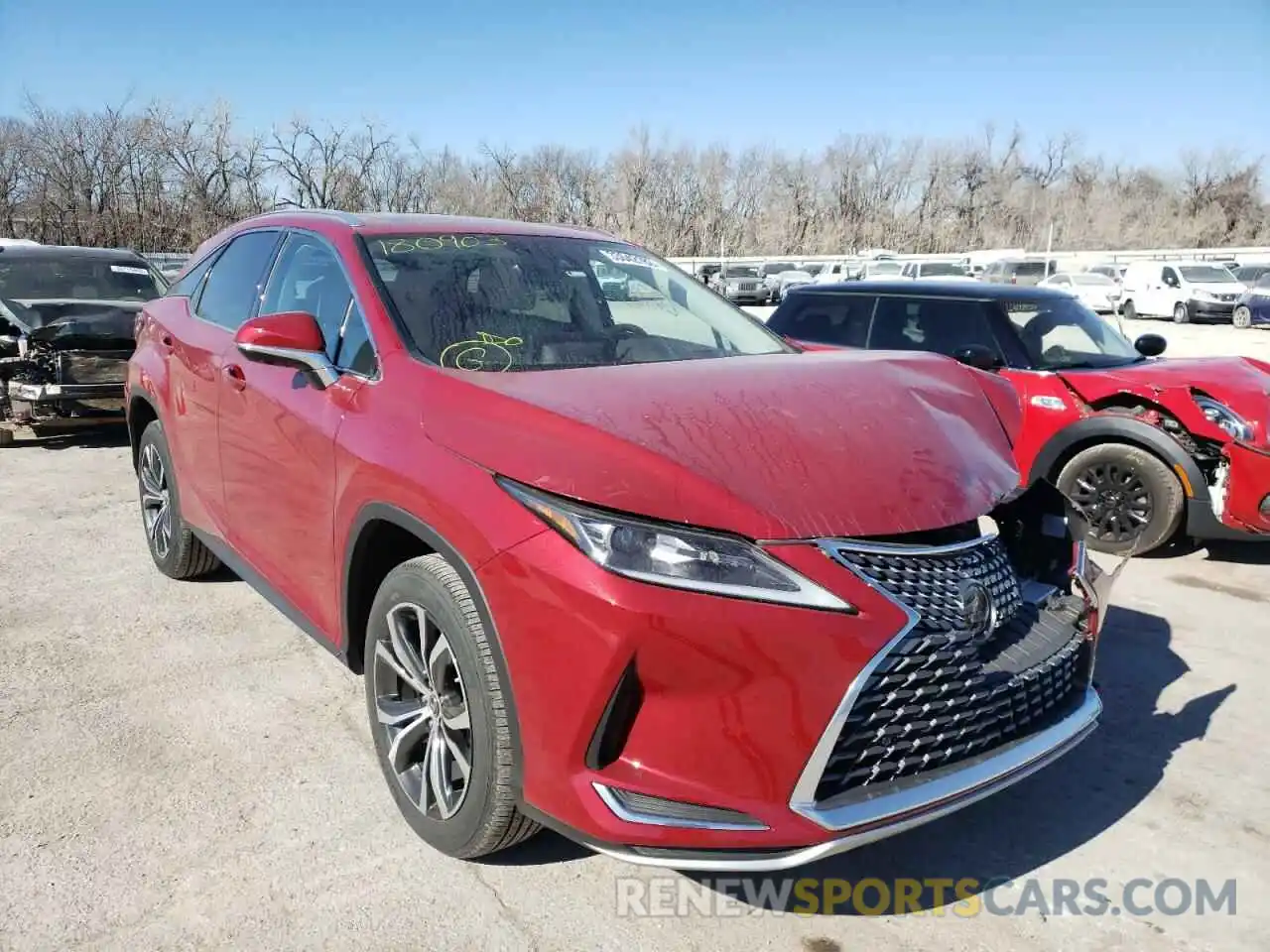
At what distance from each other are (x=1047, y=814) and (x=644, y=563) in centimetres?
176

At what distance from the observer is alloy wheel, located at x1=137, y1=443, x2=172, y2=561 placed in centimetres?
485

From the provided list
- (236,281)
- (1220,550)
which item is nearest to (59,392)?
(236,281)

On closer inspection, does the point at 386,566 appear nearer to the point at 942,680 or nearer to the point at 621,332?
the point at 621,332

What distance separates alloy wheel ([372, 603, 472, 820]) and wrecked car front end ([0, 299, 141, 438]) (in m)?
6.45

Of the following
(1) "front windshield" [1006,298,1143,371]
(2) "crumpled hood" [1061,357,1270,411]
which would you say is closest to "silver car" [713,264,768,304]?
(1) "front windshield" [1006,298,1143,371]

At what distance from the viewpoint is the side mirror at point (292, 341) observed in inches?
119

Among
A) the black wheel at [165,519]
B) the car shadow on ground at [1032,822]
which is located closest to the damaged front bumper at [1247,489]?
the car shadow on ground at [1032,822]

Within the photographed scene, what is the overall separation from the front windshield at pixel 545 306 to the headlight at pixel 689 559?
3.00 feet

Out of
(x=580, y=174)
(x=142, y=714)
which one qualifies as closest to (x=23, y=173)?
(x=580, y=174)

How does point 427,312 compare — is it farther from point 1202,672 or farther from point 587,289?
point 1202,672

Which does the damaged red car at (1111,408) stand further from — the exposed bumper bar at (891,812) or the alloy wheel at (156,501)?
the alloy wheel at (156,501)

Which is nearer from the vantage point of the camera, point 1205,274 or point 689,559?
point 689,559

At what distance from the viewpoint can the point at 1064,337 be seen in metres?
6.48

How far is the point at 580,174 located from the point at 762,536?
64.1m
